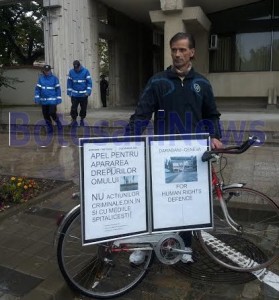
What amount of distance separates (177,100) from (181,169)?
0.58 meters

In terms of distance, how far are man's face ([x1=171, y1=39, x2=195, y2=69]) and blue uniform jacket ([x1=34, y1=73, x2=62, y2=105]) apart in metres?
7.42

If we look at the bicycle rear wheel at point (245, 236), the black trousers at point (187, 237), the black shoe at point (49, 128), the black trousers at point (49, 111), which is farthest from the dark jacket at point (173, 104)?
the black shoe at point (49, 128)

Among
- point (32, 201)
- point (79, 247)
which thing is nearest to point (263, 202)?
point (79, 247)

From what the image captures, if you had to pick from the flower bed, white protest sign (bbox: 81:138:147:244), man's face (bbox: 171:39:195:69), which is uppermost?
man's face (bbox: 171:39:195:69)

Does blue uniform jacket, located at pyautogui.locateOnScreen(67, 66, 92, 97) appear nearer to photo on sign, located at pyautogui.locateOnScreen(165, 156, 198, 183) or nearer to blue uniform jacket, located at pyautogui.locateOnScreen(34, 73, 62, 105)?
blue uniform jacket, located at pyautogui.locateOnScreen(34, 73, 62, 105)

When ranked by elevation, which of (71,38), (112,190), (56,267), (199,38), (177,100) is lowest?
(56,267)

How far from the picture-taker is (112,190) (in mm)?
2955

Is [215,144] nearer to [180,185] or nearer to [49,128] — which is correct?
[180,185]

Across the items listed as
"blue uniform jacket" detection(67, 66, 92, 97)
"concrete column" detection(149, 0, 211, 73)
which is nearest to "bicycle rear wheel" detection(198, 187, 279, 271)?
"blue uniform jacket" detection(67, 66, 92, 97)

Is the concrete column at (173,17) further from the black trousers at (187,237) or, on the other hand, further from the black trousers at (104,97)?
the black trousers at (187,237)

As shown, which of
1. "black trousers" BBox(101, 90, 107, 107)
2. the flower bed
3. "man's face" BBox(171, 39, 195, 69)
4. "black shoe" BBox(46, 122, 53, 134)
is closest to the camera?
"man's face" BBox(171, 39, 195, 69)

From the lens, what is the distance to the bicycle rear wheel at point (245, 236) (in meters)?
3.30

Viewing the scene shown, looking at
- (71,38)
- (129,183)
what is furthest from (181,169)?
(71,38)

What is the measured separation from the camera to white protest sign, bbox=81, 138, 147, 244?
285 cm
